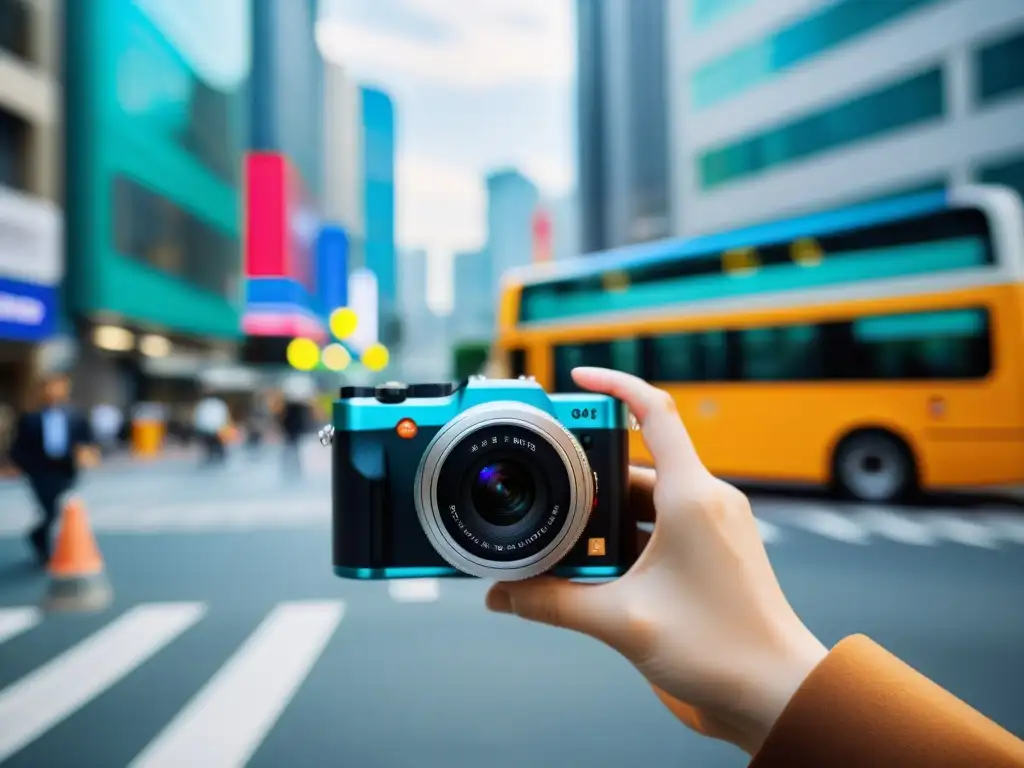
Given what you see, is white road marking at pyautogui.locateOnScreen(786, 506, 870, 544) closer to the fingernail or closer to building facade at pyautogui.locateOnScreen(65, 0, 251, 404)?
the fingernail

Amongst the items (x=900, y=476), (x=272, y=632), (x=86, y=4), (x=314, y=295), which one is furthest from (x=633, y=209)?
(x=272, y=632)

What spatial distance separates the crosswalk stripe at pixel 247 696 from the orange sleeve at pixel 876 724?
2.68 meters

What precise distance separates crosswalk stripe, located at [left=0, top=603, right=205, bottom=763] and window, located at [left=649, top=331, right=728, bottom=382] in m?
5.09

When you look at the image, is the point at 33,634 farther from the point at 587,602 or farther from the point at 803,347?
the point at 803,347

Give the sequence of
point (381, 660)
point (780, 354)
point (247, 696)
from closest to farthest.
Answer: point (247, 696) < point (381, 660) < point (780, 354)

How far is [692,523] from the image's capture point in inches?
48.9

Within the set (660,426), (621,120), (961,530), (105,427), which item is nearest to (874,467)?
(961,530)

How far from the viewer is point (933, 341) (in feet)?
27.4

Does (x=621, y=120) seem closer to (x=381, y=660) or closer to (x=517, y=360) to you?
(x=517, y=360)

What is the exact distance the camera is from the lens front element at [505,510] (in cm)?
145

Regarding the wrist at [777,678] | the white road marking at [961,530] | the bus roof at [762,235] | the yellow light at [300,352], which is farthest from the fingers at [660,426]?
the yellow light at [300,352]

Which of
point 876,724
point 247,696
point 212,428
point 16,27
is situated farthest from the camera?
point 212,428

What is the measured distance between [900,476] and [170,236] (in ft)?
92.9

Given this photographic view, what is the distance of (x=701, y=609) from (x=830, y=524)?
8.21 m
